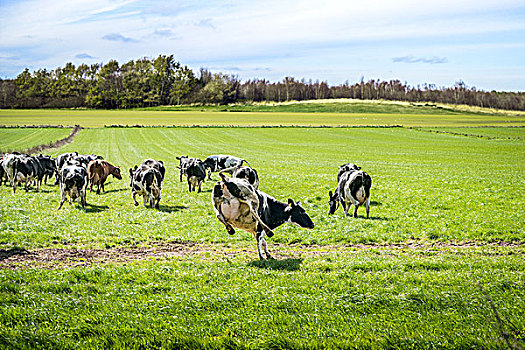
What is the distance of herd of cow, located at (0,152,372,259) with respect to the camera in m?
11.7

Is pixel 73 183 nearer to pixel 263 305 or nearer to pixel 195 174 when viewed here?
pixel 195 174

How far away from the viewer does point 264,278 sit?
32.9ft

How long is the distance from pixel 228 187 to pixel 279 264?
2.35 m

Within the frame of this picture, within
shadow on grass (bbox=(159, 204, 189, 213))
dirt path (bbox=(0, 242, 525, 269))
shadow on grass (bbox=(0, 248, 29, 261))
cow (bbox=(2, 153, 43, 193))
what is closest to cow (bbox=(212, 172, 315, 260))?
dirt path (bbox=(0, 242, 525, 269))

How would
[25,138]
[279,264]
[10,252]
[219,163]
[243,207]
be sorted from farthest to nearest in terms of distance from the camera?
[25,138], [219,163], [10,252], [243,207], [279,264]

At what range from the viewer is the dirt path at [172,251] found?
1212 centimetres

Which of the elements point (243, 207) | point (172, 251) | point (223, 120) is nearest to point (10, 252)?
point (172, 251)

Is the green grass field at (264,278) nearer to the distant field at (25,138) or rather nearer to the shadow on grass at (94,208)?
the shadow on grass at (94,208)

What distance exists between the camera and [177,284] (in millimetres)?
9531

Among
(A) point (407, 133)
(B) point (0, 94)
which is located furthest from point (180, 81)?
(A) point (407, 133)

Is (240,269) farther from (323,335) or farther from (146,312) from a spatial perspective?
(323,335)

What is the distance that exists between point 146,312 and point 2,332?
2.21 meters

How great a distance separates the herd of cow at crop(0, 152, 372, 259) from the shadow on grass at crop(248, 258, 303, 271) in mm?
302

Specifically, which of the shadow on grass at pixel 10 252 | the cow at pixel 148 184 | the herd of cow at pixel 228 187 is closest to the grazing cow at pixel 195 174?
the herd of cow at pixel 228 187
